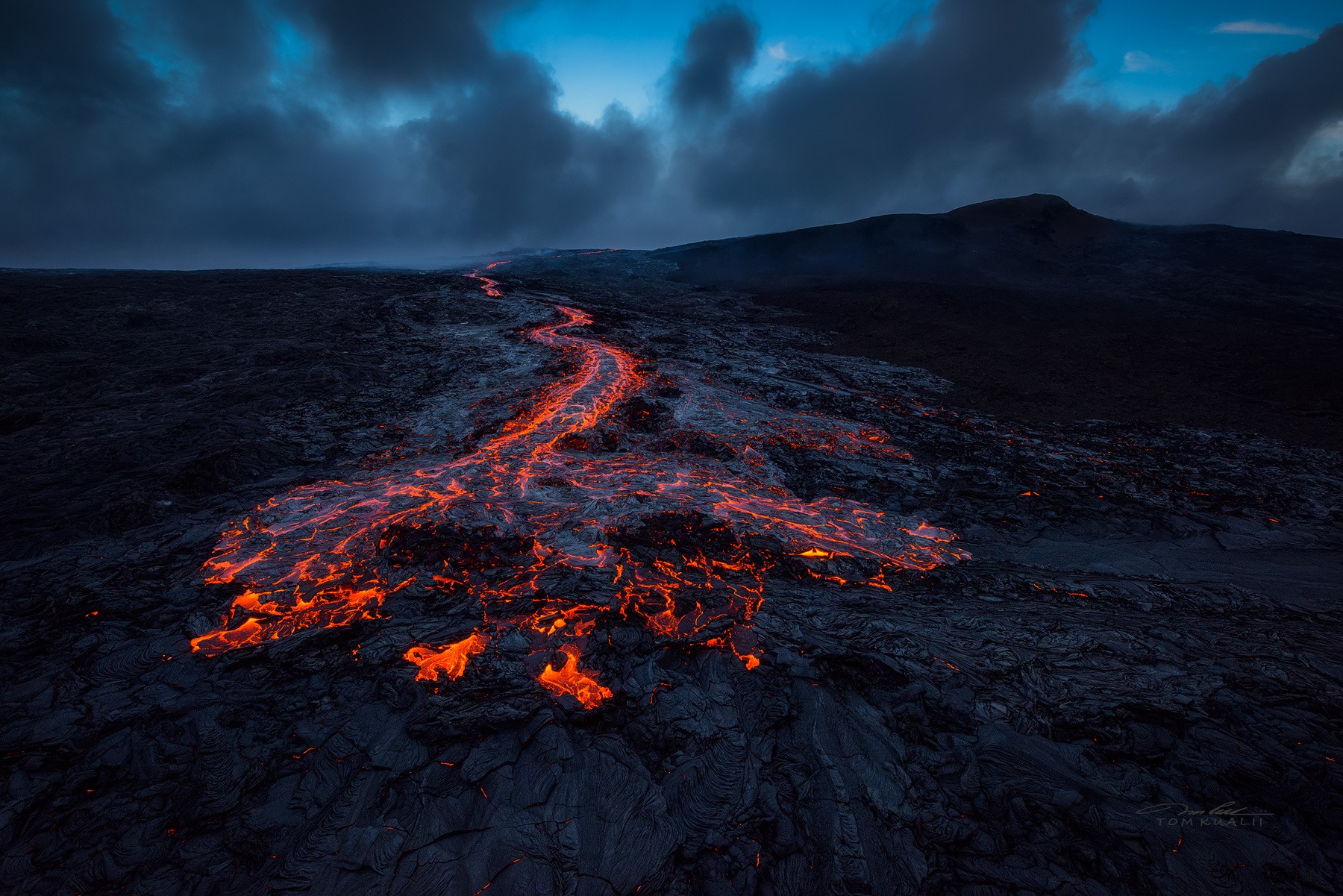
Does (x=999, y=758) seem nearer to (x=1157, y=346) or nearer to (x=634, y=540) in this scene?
(x=634, y=540)

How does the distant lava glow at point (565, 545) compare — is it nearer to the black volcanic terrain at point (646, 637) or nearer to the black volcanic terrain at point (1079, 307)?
the black volcanic terrain at point (646, 637)

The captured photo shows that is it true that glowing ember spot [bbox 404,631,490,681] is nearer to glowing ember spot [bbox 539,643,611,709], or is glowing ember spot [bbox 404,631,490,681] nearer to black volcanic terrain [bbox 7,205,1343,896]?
black volcanic terrain [bbox 7,205,1343,896]

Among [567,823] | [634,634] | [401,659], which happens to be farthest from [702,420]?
[567,823]

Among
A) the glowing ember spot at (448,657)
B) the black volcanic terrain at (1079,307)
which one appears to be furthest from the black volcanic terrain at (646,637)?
the black volcanic terrain at (1079,307)

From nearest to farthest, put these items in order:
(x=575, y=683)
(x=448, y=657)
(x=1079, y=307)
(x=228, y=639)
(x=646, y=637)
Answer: (x=575, y=683), (x=448, y=657), (x=228, y=639), (x=646, y=637), (x=1079, y=307)

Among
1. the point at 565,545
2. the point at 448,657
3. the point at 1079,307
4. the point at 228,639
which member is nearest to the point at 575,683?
the point at 448,657

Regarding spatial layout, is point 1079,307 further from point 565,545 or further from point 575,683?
point 575,683
